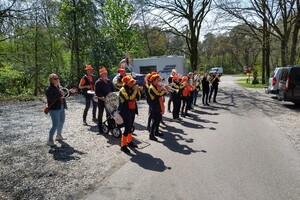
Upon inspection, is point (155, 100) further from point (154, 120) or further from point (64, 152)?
point (64, 152)

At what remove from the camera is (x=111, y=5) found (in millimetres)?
30359

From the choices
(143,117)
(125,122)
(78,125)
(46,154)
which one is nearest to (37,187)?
(46,154)

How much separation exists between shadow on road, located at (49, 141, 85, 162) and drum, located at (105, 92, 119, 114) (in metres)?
1.51

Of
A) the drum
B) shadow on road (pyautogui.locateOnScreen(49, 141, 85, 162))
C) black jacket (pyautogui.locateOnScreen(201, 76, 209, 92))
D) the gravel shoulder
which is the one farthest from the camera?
black jacket (pyautogui.locateOnScreen(201, 76, 209, 92))

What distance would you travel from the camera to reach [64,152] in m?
6.24

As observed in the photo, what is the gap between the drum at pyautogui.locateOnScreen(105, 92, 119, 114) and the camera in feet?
24.4

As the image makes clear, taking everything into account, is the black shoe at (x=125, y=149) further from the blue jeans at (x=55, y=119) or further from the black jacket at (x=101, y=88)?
the black jacket at (x=101, y=88)

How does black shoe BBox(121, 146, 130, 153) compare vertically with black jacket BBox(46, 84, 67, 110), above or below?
below

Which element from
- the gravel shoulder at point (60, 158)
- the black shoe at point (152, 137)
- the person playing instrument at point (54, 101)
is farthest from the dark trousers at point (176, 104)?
the person playing instrument at point (54, 101)

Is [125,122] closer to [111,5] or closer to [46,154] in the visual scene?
[46,154]

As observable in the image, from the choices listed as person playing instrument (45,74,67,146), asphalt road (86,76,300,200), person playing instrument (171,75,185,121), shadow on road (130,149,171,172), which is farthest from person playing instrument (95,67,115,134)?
person playing instrument (171,75,185,121)

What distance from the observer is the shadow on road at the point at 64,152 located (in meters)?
5.81

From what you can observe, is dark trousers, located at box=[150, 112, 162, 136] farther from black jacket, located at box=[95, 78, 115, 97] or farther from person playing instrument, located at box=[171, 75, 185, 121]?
person playing instrument, located at box=[171, 75, 185, 121]

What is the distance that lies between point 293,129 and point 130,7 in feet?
86.9
